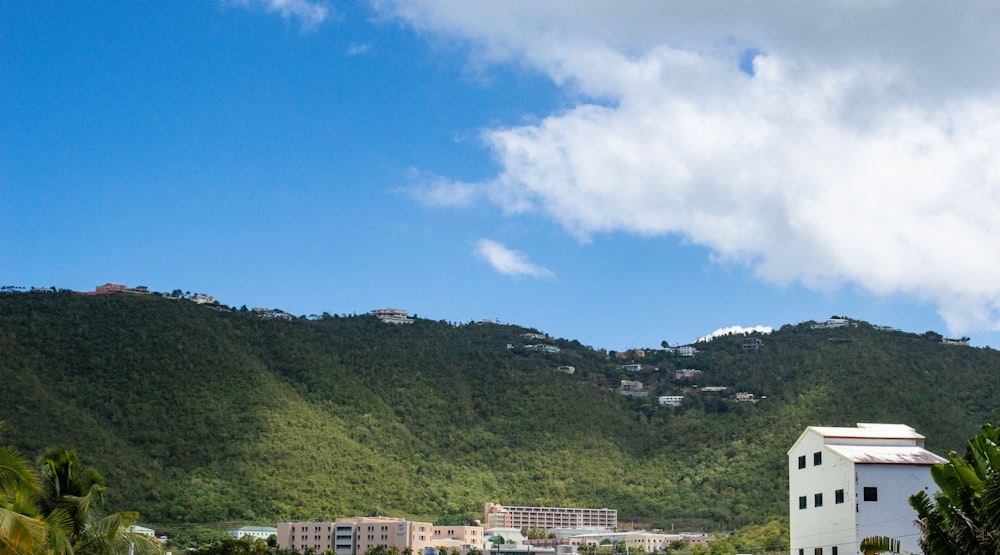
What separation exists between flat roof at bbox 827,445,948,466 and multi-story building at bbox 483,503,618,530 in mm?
88976

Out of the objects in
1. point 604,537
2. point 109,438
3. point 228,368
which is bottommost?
point 604,537

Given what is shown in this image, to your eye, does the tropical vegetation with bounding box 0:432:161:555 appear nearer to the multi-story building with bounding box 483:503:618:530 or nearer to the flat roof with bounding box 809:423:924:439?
A: the flat roof with bounding box 809:423:924:439

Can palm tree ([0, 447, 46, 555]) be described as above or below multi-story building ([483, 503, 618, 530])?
above

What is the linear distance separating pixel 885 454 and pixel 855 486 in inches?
87.6

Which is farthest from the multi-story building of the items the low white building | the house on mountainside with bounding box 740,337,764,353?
the house on mountainside with bounding box 740,337,764,353

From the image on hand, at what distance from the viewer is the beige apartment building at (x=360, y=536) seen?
10294cm

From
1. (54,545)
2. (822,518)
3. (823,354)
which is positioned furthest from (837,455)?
(823,354)

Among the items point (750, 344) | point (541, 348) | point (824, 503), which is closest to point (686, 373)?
point (750, 344)

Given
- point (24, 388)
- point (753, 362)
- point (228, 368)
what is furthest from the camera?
point (753, 362)

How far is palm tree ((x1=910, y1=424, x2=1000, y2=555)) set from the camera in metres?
19.2

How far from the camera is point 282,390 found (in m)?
128

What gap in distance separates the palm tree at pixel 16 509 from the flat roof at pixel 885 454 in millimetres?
27400

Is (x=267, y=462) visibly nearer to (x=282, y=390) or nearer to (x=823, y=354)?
(x=282, y=390)

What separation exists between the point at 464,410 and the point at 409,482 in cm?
2051
